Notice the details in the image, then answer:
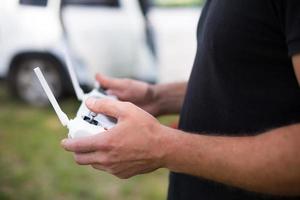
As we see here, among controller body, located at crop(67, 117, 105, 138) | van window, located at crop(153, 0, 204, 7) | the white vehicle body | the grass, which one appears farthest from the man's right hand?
van window, located at crop(153, 0, 204, 7)

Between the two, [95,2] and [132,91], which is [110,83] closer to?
[132,91]

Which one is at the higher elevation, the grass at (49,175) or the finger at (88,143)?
the finger at (88,143)

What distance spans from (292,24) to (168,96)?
72 cm

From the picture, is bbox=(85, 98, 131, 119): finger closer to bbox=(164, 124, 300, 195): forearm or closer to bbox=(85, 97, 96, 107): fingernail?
bbox=(85, 97, 96, 107): fingernail

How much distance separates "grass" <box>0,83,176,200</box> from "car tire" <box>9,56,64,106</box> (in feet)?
2.01

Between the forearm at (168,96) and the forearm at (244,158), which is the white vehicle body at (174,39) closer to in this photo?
the forearm at (168,96)

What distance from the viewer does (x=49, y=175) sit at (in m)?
4.37

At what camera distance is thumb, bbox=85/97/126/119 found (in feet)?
4.19

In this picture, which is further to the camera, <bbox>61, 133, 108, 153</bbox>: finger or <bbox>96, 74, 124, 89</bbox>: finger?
<bbox>96, 74, 124, 89</bbox>: finger

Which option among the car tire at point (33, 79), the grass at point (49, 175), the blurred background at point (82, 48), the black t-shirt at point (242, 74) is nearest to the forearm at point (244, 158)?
the black t-shirt at point (242, 74)

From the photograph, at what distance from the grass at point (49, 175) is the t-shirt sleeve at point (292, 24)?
2990 mm

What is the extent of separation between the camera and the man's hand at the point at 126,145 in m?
1.24

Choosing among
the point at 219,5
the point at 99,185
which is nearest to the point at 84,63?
the point at 99,185

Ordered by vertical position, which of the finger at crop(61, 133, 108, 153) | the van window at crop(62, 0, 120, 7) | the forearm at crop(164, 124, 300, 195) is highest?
the finger at crop(61, 133, 108, 153)
